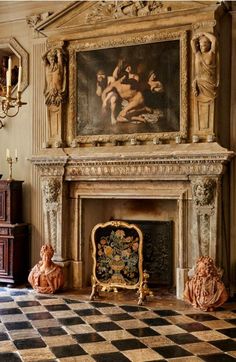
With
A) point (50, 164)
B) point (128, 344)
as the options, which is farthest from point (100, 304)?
point (50, 164)

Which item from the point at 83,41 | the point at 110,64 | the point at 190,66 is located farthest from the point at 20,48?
the point at 190,66

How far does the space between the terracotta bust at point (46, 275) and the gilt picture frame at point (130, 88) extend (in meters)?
1.53

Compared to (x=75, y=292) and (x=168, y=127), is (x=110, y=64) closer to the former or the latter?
(x=168, y=127)

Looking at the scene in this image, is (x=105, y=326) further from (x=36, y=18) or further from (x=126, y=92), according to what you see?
(x=36, y=18)

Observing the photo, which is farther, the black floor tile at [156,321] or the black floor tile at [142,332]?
the black floor tile at [156,321]

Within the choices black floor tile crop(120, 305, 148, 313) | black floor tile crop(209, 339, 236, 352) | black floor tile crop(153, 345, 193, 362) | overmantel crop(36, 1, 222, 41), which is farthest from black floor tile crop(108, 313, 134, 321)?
overmantel crop(36, 1, 222, 41)

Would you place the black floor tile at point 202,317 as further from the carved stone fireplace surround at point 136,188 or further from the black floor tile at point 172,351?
the black floor tile at point 172,351

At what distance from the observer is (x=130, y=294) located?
6180mm

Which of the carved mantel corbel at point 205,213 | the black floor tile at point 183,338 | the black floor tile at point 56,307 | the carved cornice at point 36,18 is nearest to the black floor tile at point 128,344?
the black floor tile at point 183,338

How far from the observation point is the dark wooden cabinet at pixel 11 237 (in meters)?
6.57

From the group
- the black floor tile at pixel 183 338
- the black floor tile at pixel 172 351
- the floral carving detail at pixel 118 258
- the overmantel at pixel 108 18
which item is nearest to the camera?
the black floor tile at pixel 172 351

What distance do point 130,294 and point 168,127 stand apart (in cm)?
212

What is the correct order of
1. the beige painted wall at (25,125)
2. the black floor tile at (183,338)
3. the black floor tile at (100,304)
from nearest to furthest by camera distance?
the black floor tile at (183,338)
the black floor tile at (100,304)
the beige painted wall at (25,125)

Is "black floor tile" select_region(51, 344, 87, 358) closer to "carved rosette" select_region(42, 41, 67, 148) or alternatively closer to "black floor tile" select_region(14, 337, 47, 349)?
"black floor tile" select_region(14, 337, 47, 349)
